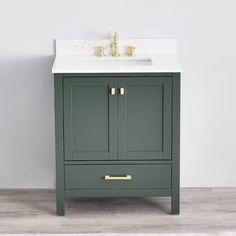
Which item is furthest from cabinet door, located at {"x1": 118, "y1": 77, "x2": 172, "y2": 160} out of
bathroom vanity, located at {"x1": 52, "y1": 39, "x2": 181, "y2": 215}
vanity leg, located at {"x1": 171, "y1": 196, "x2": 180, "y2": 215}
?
vanity leg, located at {"x1": 171, "y1": 196, "x2": 180, "y2": 215}

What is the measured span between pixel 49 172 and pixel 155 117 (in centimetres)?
82

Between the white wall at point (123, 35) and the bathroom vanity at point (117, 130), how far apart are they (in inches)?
12.5

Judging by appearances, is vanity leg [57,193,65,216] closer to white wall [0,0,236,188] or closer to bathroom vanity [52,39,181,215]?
bathroom vanity [52,39,181,215]

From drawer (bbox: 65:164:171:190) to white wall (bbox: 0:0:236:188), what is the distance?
466mm

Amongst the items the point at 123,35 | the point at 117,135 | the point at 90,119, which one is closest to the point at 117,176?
the point at 117,135

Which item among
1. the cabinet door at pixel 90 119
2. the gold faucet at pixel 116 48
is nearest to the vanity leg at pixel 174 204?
the cabinet door at pixel 90 119

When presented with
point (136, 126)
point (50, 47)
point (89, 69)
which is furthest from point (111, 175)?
point (50, 47)

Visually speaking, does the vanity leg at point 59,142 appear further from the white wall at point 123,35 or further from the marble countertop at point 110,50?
the white wall at point 123,35

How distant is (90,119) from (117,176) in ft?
1.06

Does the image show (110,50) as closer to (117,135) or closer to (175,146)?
(117,135)

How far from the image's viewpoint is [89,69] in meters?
3.74

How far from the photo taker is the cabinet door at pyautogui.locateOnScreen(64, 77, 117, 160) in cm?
377

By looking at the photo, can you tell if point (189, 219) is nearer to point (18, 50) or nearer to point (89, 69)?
point (89, 69)

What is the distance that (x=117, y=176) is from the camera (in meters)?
3.85
